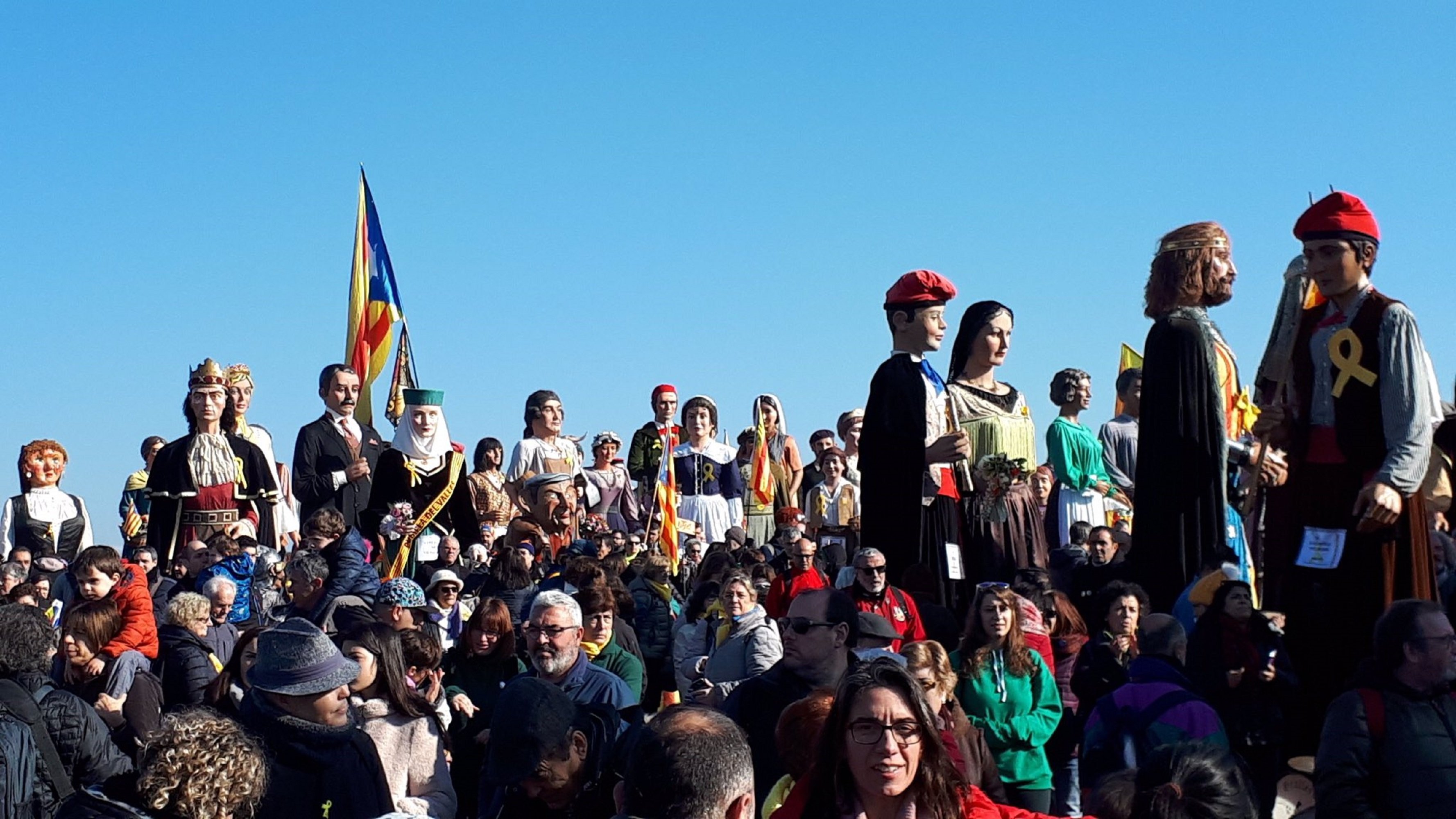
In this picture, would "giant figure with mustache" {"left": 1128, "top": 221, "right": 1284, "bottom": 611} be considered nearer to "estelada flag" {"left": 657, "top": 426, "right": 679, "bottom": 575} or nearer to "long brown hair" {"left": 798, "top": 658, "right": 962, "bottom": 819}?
"long brown hair" {"left": 798, "top": 658, "right": 962, "bottom": 819}

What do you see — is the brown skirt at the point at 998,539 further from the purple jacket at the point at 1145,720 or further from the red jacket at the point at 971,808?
the red jacket at the point at 971,808

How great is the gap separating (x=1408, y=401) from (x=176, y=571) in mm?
10080

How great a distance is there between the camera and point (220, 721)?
15.1 ft

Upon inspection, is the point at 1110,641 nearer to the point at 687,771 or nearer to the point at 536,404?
the point at 687,771

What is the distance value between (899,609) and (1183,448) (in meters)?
1.49

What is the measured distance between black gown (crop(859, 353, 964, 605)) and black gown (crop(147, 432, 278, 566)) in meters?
7.36

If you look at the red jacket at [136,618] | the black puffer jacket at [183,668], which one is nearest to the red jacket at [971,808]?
the black puffer jacket at [183,668]

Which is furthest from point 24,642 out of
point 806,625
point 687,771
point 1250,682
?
point 1250,682

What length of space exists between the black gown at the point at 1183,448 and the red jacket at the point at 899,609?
116cm

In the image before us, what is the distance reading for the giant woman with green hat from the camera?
14.2 metres

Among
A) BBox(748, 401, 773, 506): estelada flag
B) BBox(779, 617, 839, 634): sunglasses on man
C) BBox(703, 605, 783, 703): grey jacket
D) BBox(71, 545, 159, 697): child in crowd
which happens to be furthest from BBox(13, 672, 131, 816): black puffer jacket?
BBox(748, 401, 773, 506): estelada flag

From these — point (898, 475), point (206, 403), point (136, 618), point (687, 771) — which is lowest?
point (136, 618)

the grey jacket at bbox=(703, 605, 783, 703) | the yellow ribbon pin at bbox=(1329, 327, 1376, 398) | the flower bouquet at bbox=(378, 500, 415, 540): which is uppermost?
the yellow ribbon pin at bbox=(1329, 327, 1376, 398)

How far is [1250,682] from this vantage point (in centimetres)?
718
